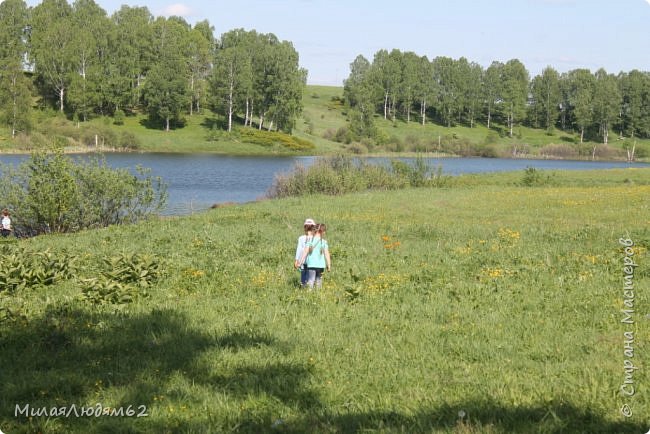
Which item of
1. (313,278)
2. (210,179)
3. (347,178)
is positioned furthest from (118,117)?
(313,278)

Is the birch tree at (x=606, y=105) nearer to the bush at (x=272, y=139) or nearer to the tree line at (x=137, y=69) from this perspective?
the tree line at (x=137, y=69)

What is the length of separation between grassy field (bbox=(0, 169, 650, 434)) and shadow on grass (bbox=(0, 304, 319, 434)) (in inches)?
1.2

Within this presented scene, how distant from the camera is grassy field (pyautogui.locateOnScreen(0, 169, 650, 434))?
7023 millimetres

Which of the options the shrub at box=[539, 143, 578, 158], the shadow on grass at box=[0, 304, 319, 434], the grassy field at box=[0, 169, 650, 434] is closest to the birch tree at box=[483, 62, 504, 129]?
the shrub at box=[539, 143, 578, 158]

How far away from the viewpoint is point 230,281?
14523mm

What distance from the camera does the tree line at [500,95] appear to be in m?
166

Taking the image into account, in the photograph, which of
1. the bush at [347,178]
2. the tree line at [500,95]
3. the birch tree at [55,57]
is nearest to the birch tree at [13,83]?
the birch tree at [55,57]

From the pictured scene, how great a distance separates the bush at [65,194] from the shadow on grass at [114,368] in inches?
758

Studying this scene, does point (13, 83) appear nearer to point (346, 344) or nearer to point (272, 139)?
point (272, 139)

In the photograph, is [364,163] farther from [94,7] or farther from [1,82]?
[94,7]

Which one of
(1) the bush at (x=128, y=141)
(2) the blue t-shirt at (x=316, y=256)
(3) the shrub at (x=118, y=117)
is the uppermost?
(3) the shrub at (x=118, y=117)

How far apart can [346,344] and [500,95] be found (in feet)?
583

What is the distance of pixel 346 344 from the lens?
9.53 m

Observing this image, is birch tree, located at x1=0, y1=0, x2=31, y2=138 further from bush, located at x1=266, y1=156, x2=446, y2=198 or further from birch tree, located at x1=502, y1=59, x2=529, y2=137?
birch tree, located at x1=502, y1=59, x2=529, y2=137
